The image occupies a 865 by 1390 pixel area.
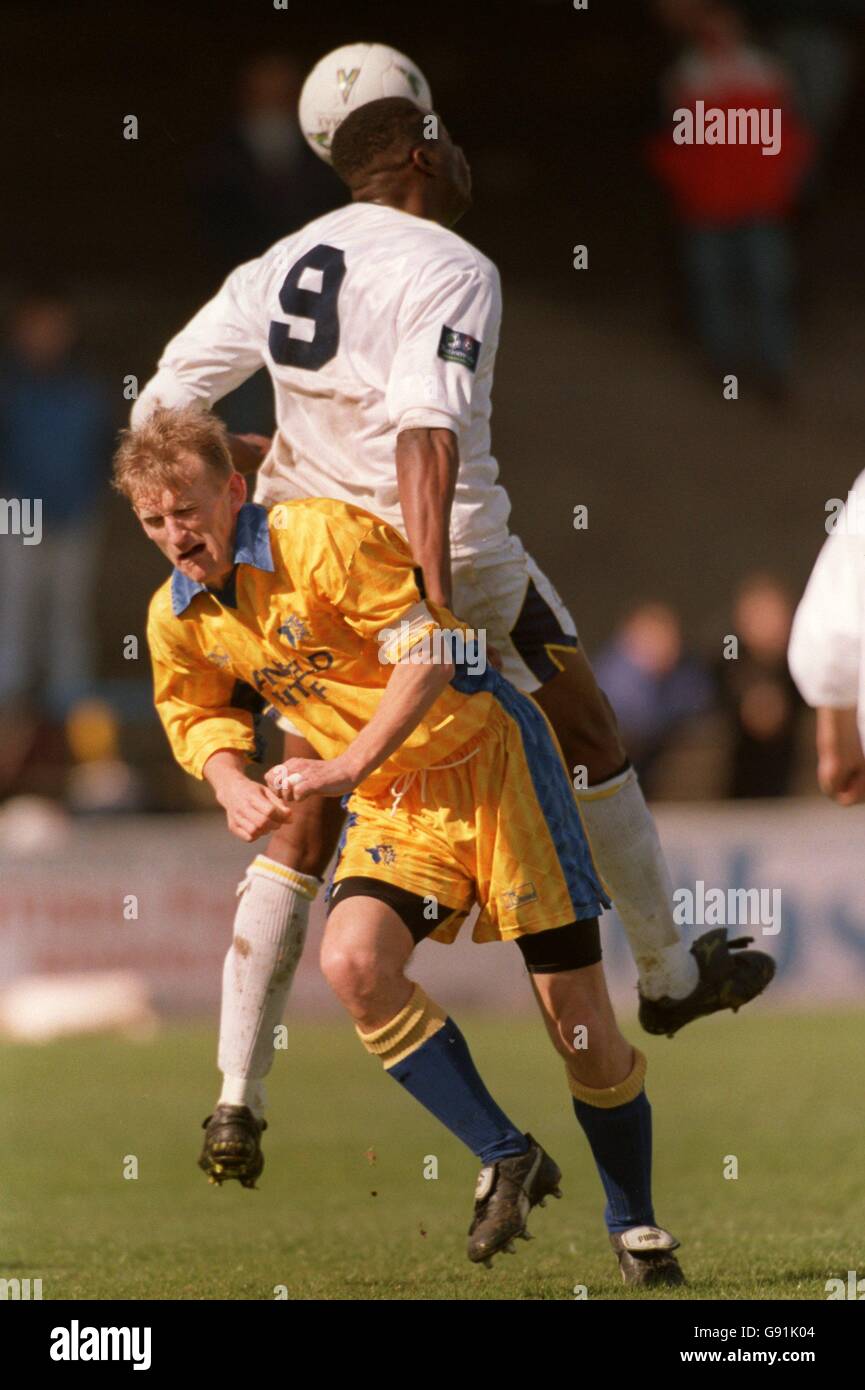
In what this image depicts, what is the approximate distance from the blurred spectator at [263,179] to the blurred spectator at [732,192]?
97.7 inches

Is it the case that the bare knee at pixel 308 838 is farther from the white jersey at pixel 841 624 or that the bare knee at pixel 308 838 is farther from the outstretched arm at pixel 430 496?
the white jersey at pixel 841 624

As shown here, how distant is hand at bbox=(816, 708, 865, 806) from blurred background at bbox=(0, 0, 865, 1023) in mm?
7865

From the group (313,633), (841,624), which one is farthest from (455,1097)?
(841,624)

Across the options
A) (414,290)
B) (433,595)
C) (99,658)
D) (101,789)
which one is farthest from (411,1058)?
(99,658)

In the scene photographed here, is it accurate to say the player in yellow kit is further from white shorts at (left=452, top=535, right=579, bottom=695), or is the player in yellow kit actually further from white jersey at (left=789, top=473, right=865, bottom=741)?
white jersey at (left=789, top=473, right=865, bottom=741)

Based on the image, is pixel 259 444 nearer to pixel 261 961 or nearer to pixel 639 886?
pixel 261 961

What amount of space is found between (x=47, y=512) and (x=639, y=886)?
851cm

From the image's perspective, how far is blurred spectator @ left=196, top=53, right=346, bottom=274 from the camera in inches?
499

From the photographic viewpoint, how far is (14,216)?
16672 mm

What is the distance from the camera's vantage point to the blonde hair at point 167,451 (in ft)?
15.7

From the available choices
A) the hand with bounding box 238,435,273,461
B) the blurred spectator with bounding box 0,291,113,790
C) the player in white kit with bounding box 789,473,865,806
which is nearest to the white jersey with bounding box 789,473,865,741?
the player in white kit with bounding box 789,473,865,806

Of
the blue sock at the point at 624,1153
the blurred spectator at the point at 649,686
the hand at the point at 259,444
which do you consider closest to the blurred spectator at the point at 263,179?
the blurred spectator at the point at 649,686

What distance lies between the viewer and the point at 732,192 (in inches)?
585

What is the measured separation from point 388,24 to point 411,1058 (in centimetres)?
1305
